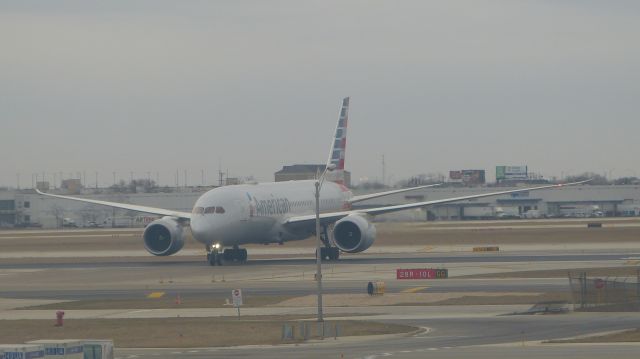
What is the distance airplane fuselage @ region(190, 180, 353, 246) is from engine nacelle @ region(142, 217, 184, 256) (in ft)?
12.1

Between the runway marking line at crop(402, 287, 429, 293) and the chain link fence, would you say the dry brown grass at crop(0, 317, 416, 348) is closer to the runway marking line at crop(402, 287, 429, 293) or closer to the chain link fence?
the chain link fence

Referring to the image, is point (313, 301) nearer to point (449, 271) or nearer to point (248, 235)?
point (449, 271)

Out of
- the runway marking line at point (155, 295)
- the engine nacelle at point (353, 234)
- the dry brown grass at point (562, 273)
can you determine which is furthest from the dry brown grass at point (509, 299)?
the engine nacelle at point (353, 234)

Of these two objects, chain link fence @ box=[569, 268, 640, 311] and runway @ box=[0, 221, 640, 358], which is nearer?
runway @ box=[0, 221, 640, 358]

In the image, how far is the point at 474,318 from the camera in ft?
161

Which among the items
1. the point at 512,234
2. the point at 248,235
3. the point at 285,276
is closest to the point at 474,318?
the point at 285,276

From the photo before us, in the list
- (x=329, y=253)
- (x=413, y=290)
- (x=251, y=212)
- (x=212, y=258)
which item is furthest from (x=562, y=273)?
(x=212, y=258)

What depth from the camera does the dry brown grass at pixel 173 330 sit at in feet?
146

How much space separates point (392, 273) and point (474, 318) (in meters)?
24.8

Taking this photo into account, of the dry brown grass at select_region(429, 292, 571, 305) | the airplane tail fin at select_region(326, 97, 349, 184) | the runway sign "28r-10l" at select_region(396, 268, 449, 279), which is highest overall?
the airplane tail fin at select_region(326, 97, 349, 184)

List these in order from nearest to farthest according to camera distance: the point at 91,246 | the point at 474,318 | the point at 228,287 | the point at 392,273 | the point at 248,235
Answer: the point at 474,318, the point at 228,287, the point at 392,273, the point at 248,235, the point at 91,246

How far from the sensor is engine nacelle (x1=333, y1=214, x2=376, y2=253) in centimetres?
8512

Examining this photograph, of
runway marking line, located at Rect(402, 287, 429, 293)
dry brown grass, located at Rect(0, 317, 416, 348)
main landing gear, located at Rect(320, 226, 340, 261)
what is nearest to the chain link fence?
runway marking line, located at Rect(402, 287, 429, 293)

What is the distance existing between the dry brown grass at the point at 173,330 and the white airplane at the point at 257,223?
100ft
